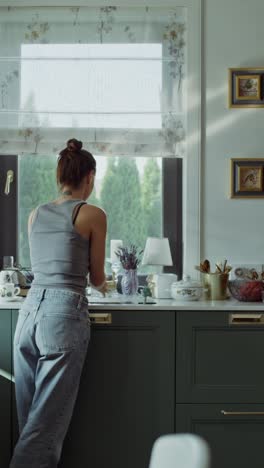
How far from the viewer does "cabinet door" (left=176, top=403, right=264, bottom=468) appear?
9.64 ft

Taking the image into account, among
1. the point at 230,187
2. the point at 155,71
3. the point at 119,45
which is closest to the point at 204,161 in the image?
the point at 230,187

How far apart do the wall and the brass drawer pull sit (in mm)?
733

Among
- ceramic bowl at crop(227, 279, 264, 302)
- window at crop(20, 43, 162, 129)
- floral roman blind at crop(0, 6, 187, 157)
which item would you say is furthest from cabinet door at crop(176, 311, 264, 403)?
window at crop(20, 43, 162, 129)

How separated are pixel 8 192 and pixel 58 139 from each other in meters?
0.38

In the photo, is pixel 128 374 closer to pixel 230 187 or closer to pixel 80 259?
pixel 80 259

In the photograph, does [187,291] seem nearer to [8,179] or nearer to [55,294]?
[55,294]

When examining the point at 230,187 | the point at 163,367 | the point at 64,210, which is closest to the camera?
the point at 64,210

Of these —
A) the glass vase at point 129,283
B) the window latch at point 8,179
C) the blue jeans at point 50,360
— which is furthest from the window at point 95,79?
the blue jeans at point 50,360

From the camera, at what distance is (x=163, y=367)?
2.93 meters

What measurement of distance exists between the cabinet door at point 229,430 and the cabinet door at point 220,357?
56 millimetres

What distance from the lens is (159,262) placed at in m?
3.27

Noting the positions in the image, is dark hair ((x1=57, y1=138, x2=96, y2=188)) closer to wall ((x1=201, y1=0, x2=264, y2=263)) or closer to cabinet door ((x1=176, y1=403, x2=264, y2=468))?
wall ((x1=201, y1=0, x2=264, y2=263))

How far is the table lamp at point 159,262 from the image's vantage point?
3.19 m

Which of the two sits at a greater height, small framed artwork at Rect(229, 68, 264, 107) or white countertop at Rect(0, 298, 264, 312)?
small framed artwork at Rect(229, 68, 264, 107)
